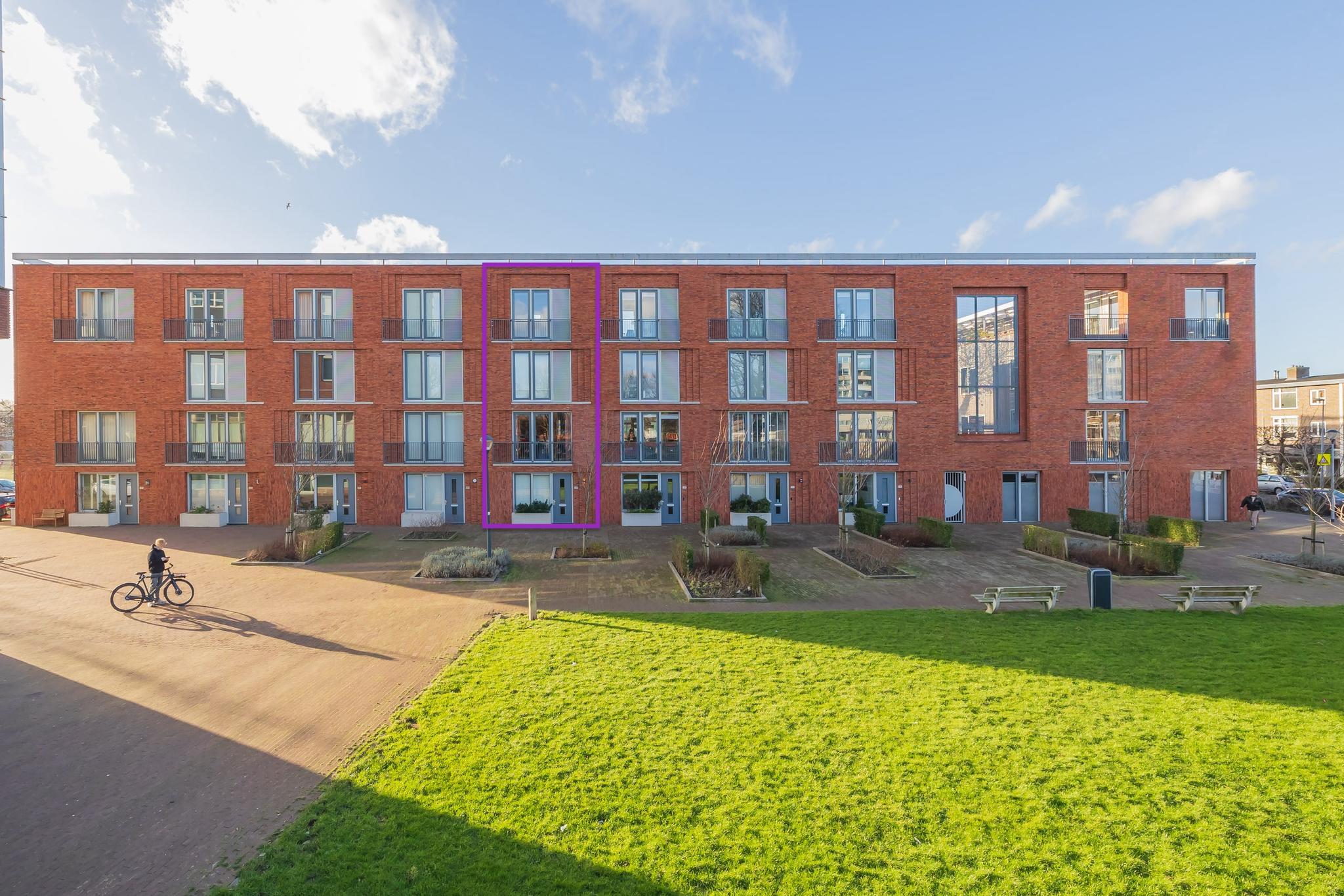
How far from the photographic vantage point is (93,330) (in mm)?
24938

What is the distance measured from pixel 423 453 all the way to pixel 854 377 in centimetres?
2035

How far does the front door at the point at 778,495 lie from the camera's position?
26.3 meters

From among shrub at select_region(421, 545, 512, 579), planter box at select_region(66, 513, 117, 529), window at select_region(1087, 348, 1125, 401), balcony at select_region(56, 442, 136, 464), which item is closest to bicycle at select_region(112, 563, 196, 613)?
shrub at select_region(421, 545, 512, 579)

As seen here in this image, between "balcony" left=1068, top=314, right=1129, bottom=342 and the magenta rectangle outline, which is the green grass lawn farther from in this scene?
"balcony" left=1068, top=314, right=1129, bottom=342

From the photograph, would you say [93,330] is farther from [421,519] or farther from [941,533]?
[941,533]

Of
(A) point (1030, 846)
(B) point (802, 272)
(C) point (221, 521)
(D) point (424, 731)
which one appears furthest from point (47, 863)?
(B) point (802, 272)

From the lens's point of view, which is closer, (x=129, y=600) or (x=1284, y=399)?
(x=129, y=600)

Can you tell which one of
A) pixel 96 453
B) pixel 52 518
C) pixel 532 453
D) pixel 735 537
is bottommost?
pixel 735 537

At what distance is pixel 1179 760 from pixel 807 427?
20907mm

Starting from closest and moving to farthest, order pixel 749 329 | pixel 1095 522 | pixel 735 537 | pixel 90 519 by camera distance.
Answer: pixel 735 537 < pixel 1095 522 < pixel 90 519 < pixel 749 329

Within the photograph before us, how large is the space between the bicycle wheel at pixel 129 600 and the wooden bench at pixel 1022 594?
17.8 metres

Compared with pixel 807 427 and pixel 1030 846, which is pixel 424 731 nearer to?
pixel 1030 846

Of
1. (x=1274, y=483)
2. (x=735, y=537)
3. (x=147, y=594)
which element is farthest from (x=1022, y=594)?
Answer: (x=1274, y=483)

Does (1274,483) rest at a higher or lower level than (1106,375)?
lower
